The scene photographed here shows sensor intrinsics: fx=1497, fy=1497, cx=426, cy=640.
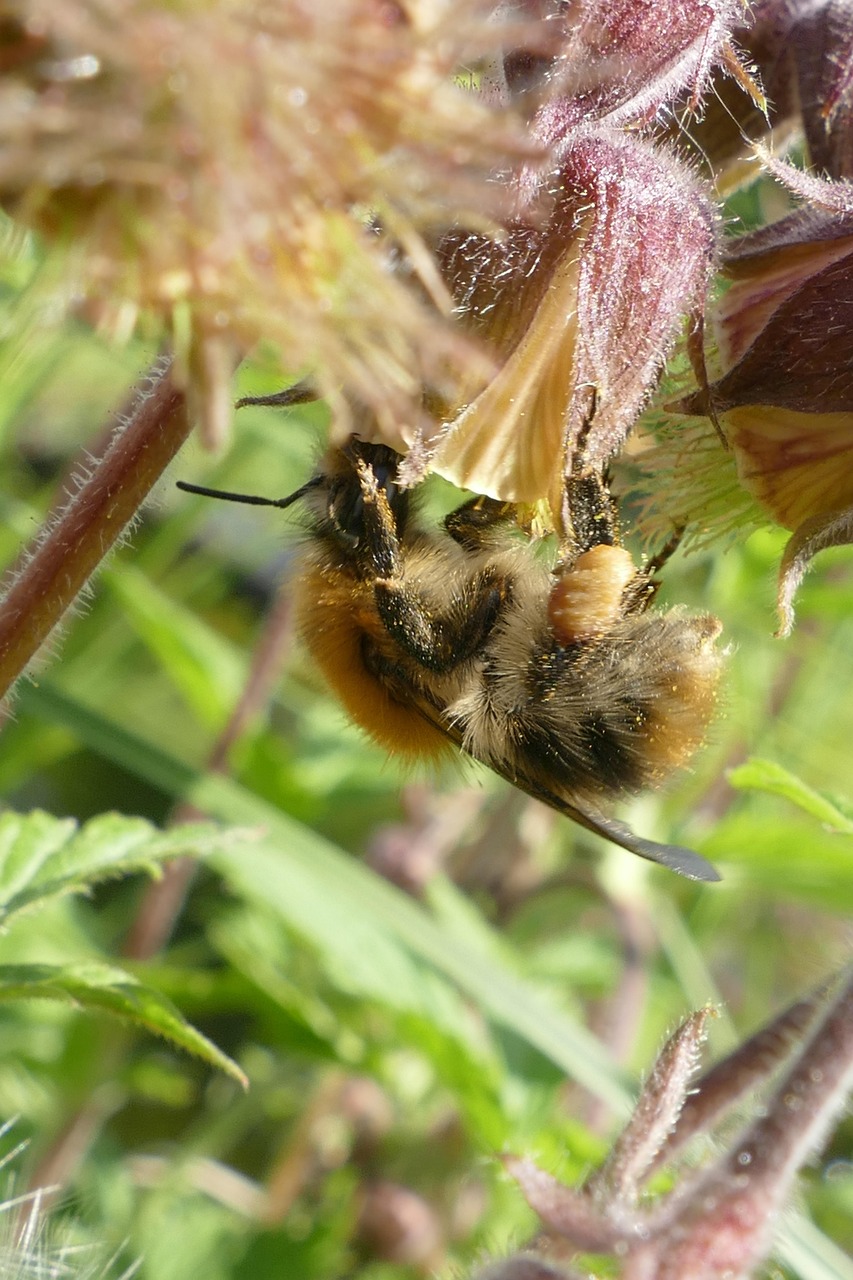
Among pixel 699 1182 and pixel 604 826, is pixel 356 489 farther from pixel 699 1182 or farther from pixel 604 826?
pixel 699 1182

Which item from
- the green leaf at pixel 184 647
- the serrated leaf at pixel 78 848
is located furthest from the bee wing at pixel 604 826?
the green leaf at pixel 184 647

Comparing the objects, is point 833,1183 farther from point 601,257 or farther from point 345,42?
point 345,42

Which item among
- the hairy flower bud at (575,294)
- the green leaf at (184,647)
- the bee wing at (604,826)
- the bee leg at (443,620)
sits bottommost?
the green leaf at (184,647)

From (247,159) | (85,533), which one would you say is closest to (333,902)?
(85,533)

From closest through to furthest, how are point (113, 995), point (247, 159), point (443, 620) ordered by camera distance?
point (247, 159), point (113, 995), point (443, 620)

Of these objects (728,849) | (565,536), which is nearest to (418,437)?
(565,536)

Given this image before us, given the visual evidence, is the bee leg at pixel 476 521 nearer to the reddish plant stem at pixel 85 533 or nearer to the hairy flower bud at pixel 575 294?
the hairy flower bud at pixel 575 294
